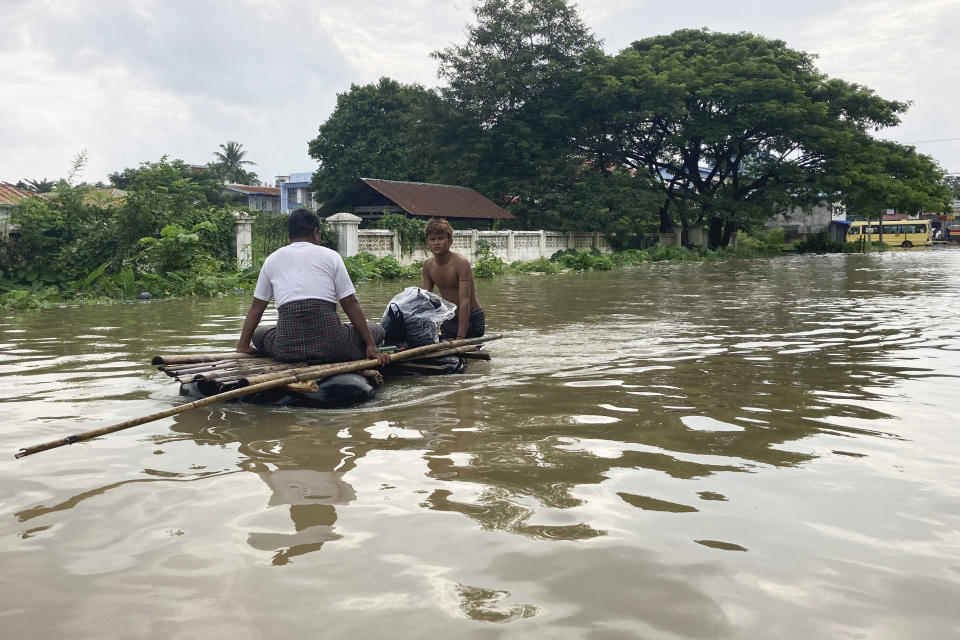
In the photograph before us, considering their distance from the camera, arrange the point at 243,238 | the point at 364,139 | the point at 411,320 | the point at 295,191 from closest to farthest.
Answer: the point at 411,320 < the point at 243,238 < the point at 364,139 < the point at 295,191

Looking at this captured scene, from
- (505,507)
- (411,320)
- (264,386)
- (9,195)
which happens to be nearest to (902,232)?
(9,195)

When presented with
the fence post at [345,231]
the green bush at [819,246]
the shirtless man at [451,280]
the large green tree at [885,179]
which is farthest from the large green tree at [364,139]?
the shirtless man at [451,280]

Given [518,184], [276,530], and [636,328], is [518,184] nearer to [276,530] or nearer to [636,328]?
[636,328]

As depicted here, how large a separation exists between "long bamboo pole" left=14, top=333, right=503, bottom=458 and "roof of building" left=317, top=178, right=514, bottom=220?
882 inches

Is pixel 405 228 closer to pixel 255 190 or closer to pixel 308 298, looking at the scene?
pixel 308 298

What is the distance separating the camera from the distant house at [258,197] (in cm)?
5259

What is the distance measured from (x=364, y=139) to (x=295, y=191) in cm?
1359

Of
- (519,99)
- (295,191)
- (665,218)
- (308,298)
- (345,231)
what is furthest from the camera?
(295,191)

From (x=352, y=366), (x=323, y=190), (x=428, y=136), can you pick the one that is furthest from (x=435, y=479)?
(x=323, y=190)

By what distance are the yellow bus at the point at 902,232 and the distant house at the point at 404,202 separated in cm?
3265

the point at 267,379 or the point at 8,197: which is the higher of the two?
the point at 8,197

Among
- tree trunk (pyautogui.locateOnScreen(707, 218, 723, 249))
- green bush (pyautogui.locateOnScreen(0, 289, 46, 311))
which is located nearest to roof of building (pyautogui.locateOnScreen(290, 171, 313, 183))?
tree trunk (pyautogui.locateOnScreen(707, 218, 723, 249))

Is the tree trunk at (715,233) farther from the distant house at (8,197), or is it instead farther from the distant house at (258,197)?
the distant house at (8,197)

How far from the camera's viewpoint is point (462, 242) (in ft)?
92.4
